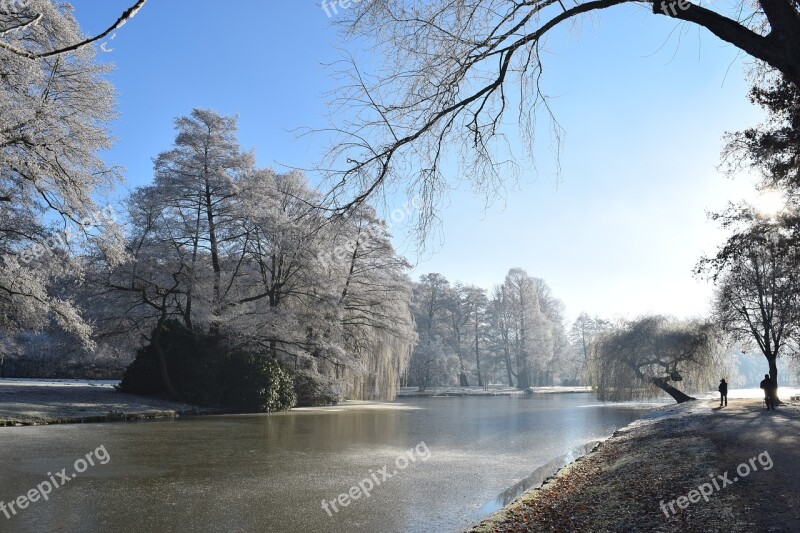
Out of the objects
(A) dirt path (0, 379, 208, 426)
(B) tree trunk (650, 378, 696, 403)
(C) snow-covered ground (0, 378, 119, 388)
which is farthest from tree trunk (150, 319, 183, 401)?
(B) tree trunk (650, 378, 696, 403)

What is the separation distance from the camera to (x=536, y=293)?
72125 mm

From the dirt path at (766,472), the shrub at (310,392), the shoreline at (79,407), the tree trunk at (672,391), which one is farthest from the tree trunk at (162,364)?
the tree trunk at (672,391)

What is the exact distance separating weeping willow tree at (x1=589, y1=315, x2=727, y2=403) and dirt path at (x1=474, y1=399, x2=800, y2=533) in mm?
22759

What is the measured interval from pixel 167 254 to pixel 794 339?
29.8 m

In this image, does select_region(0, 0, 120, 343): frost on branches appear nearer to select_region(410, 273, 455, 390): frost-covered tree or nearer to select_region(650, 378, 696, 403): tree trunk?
select_region(650, 378, 696, 403): tree trunk

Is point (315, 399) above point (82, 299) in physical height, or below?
below

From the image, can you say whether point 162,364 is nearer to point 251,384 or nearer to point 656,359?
point 251,384

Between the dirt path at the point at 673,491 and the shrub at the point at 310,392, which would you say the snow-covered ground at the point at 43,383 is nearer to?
the shrub at the point at 310,392

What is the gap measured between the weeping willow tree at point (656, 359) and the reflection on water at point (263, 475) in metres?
18.1

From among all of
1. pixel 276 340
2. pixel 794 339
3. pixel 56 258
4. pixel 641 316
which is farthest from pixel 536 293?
pixel 56 258

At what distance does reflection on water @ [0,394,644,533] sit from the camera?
20.6 feet

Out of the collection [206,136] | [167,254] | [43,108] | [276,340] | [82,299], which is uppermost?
[206,136]

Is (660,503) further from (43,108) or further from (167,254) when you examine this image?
(167,254)

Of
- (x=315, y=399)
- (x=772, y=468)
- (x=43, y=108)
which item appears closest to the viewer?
(x=772, y=468)
